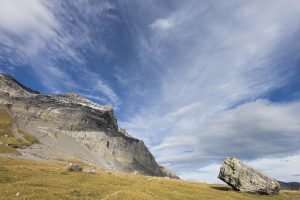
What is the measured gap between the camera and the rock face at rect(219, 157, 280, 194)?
7106cm

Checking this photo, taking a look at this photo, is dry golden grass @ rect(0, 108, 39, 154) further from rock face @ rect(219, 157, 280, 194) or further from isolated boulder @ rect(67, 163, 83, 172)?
rock face @ rect(219, 157, 280, 194)

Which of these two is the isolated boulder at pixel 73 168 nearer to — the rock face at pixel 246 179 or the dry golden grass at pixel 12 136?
the rock face at pixel 246 179

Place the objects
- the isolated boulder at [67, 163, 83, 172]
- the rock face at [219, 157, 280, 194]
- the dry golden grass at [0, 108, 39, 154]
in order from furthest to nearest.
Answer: the dry golden grass at [0, 108, 39, 154], the isolated boulder at [67, 163, 83, 172], the rock face at [219, 157, 280, 194]

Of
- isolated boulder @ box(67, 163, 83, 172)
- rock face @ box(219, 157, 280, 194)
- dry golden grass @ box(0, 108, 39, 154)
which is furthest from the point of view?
dry golden grass @ box(0, 108, 39, 154)

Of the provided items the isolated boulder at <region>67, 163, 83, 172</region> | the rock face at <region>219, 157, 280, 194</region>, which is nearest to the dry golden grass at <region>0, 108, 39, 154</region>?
the isolated boulder at <region>67, 163, 83, 172</region>

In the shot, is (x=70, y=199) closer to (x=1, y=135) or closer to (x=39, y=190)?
(x=39, y=190)

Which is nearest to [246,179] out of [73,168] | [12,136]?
[73,168]

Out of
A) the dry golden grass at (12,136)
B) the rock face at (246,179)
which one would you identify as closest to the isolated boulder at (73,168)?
the rock face at (246,179)

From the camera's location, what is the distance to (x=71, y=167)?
7825cm

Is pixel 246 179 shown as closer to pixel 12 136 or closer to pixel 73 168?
pixel 73 168

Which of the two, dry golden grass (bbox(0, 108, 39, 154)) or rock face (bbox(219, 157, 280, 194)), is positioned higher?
dry golden grass (bbox(0, 108, 39, 154))

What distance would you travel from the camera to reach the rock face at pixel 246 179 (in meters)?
71.1

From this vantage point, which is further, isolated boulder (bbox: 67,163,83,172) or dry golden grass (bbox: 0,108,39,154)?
dry golden grass (bbox: 0,108,39,154)

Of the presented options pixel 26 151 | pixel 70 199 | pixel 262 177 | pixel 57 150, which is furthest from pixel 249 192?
pixel 57 150
